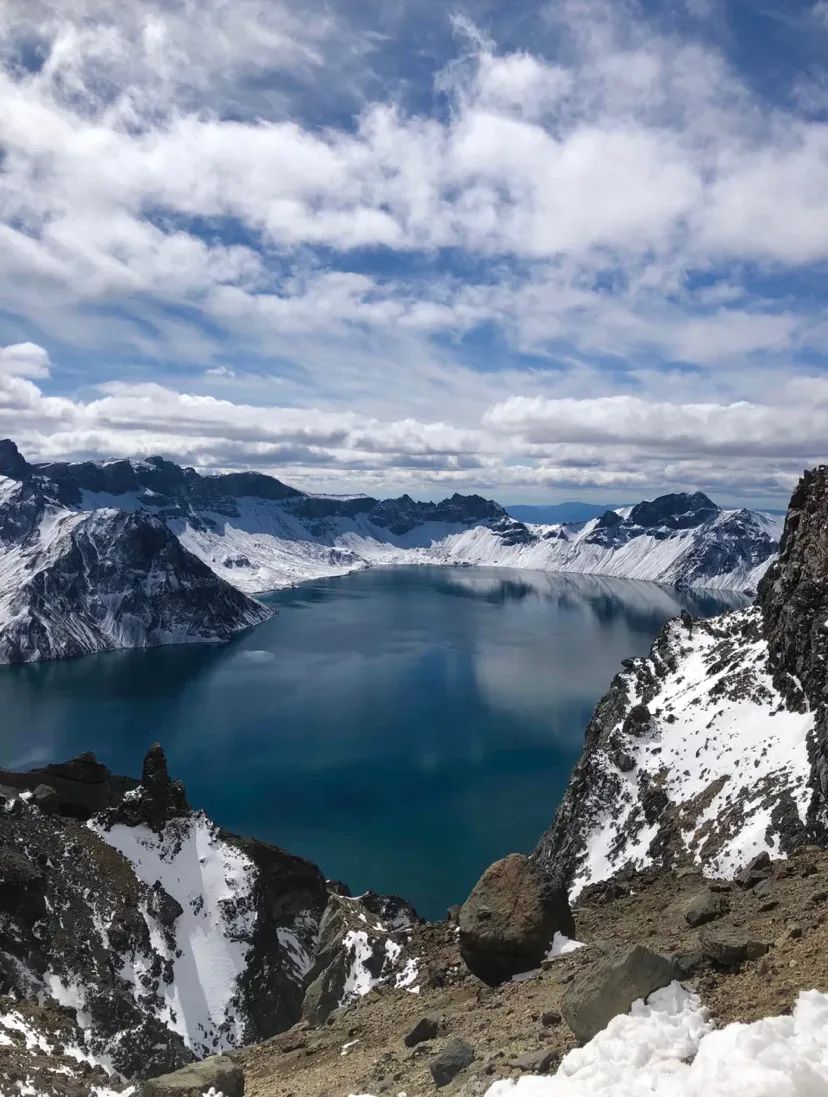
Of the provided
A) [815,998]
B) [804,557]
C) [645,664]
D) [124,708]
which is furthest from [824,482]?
[124,708]

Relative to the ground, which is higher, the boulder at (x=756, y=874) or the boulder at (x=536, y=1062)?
the boulder at (x=536, y=1062)

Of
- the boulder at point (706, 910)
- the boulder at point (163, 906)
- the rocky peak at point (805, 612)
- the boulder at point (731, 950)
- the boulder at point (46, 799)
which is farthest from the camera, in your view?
the rocky peak at point (805, 612)

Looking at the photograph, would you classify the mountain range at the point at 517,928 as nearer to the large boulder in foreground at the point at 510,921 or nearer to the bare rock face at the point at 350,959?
the large boulder in foreground at the point at 510,921

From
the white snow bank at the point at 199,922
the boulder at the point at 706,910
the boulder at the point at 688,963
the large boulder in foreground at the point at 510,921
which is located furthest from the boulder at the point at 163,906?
the boulder at the point at 688,963

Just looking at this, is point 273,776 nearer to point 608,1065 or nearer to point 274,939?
point 274,939

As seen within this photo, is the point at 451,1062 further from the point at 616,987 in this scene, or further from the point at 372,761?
the point at 372,761

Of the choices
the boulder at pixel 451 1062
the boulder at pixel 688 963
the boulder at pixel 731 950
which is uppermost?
the boulder at pixel 731 950
